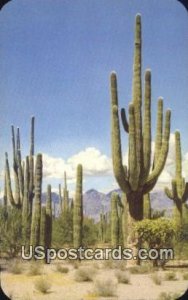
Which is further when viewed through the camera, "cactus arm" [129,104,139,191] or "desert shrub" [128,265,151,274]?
"cactus arm" [129,104,139,191]

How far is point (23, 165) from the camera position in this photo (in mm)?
26922

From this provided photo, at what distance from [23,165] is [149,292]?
49.7 ft

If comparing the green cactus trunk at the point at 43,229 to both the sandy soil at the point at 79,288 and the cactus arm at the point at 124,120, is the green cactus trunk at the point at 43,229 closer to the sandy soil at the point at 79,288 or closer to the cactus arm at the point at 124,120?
the sandy soil at the point at 79,288

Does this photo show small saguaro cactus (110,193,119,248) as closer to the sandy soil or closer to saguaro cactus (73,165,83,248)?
saguaro cactus (73,165,83,248)

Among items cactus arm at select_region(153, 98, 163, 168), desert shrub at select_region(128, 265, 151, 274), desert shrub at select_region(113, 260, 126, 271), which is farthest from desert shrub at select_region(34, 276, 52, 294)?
cactus arm at select_region(153, 98, 163, 168)

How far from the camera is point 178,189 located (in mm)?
24000

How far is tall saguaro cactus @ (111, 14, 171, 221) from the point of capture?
18266 mm

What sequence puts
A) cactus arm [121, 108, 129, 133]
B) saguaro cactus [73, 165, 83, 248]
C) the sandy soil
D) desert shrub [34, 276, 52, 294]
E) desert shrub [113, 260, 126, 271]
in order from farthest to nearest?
saguaro cactus [73, 165, 83, 248]
cactus arm [121, 108, 129, 133]
desert shrub [113, 260, 126, 271]
desert shrub [34, 276, 52, 294]
the sandy soil

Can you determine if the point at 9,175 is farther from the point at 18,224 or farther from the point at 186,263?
the point at 186,263

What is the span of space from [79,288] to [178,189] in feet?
36.4

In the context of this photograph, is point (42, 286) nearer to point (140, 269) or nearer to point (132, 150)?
point (140, 269)

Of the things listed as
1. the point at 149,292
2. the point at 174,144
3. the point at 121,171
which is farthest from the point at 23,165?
the point at 149,292

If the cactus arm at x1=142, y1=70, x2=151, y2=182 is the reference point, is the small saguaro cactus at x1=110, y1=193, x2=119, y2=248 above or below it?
below

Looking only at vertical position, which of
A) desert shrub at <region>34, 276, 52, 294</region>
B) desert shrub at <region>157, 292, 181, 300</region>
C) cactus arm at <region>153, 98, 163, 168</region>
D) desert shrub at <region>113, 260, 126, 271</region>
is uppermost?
cactus arm at <region>153, 98, 163, 168</region>
